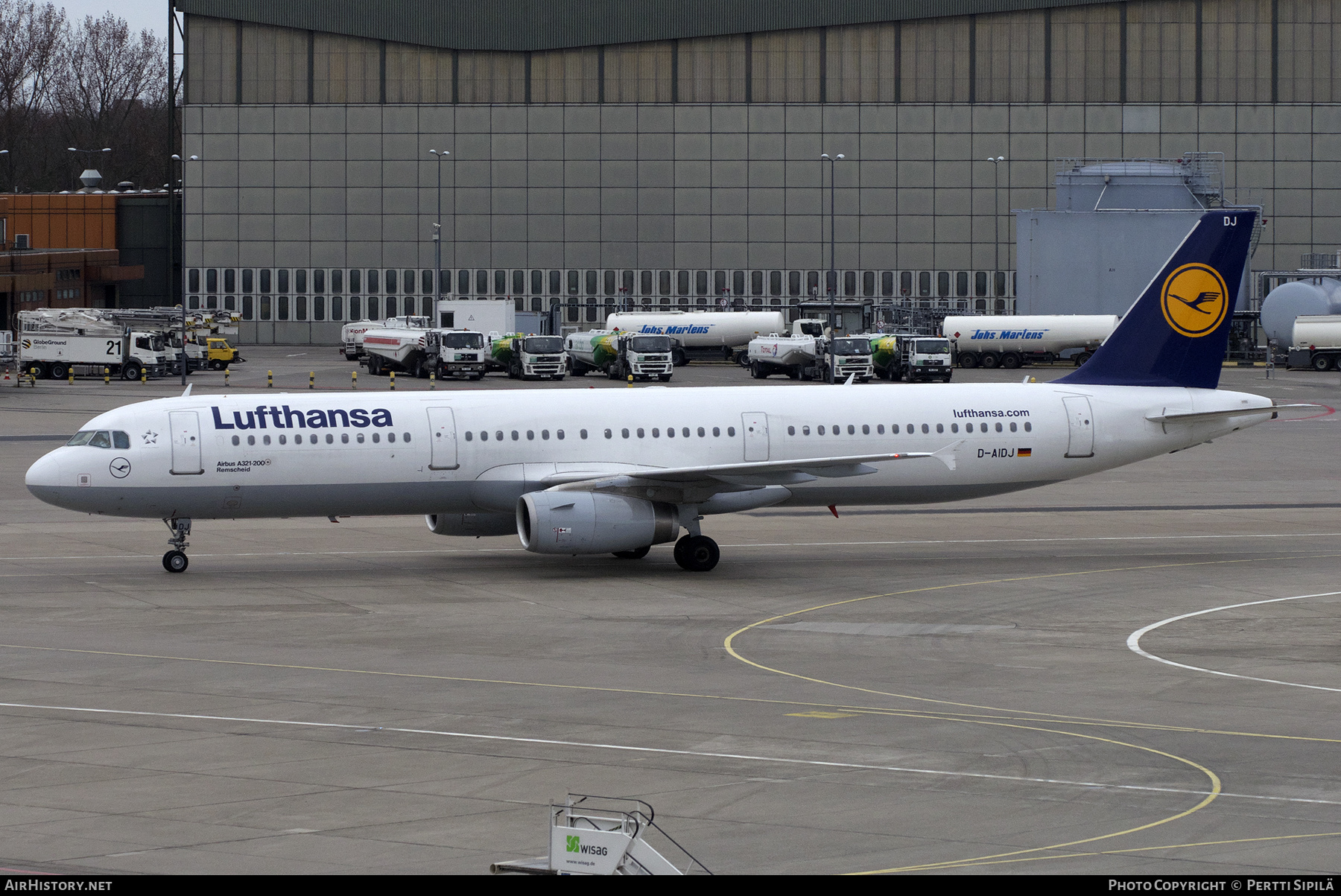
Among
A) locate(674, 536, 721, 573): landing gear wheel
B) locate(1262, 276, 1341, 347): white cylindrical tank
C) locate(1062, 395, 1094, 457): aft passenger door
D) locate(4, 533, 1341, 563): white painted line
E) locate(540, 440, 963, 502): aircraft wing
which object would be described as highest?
locate(1262, 276, 1341, 347): white cylindrical tank

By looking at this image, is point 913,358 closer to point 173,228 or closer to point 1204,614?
point 1204,614

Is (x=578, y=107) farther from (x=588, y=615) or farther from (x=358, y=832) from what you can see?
(x=358, y=832)

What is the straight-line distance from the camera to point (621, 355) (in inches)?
3996

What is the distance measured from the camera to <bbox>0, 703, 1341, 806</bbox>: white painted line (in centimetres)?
1783

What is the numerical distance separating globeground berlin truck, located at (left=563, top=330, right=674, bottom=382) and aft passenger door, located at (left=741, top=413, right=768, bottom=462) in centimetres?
6062

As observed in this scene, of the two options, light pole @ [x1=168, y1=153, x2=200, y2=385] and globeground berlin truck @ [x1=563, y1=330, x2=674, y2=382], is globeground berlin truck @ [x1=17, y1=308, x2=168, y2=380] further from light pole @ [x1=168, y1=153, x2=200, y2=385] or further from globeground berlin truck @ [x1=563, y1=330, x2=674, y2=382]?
globeground berlin truck @ [x1=563, y1=330, x2=674, y2=382]

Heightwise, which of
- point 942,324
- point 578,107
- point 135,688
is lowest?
point 135,688

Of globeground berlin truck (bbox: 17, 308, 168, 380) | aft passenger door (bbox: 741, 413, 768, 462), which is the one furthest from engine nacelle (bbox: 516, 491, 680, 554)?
globeground berlin truck (bbox: 17, 308, 168, 380)

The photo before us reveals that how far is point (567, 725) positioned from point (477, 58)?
393 ft

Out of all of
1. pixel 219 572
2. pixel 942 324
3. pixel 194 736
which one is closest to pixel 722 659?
pixel 194 736

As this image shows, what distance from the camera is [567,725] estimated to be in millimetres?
21312

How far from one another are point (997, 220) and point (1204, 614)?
110241 mm

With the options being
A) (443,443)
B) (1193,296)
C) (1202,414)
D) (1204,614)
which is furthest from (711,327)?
(1204,614)

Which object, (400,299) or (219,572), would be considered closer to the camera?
(219,572)
